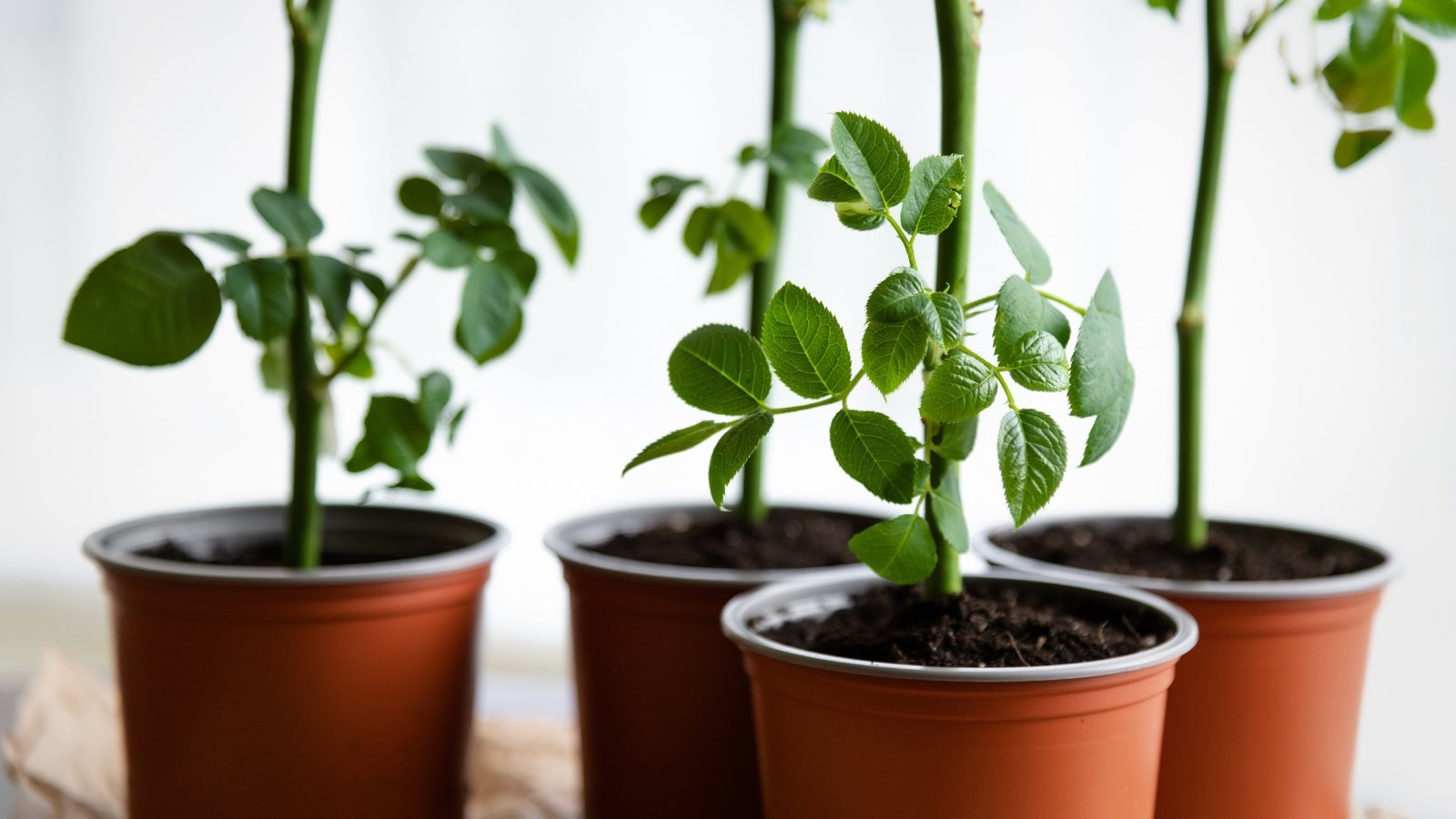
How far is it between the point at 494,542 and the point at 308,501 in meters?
0.13

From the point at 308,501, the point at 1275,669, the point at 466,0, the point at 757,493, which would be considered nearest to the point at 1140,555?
the point at 1275,669

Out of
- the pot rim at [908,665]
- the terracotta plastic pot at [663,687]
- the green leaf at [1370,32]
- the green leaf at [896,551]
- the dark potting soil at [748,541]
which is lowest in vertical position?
the terracotta plastic pot at [663,687]

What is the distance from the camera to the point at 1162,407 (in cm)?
125

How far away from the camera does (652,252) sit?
145 cm

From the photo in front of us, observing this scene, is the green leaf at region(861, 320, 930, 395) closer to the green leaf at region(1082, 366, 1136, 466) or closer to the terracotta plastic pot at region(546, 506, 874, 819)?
the green leaf at region(1082, 366, 1136, 466)

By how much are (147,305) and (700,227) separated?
38cm

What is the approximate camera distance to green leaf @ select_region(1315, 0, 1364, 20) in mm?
772

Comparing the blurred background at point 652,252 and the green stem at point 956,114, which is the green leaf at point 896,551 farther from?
the blurred background at point 652,252

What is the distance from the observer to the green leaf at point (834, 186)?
0.58m

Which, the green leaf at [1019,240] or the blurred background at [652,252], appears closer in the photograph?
the green leaf at [1019,240]

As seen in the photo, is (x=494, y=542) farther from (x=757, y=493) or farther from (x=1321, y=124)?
(x=1321, y=124)

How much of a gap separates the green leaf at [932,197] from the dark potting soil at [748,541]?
359mm

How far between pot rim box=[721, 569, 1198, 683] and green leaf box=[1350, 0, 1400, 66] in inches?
13.8

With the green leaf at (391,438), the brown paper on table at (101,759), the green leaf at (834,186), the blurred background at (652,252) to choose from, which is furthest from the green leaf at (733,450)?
the blurred background at (652,252)
